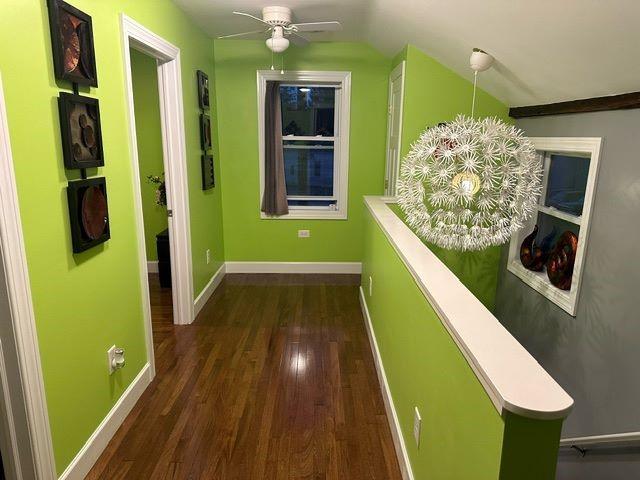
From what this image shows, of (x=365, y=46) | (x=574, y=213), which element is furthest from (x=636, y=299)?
(x=365, y=46)

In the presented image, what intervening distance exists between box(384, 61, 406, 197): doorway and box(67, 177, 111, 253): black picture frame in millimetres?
2519

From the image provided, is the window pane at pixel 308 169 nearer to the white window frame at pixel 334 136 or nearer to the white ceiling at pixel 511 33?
the white window frame at pixel 334 136

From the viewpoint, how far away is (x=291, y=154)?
15.7 feet

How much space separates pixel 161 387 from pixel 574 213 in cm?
284

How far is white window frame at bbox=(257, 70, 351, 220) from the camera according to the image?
14.4 ft

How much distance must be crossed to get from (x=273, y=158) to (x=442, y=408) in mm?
3552

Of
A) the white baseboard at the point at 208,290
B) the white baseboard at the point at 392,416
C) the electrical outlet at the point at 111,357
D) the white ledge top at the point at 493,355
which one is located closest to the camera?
the white ledge top at the point at 493,355

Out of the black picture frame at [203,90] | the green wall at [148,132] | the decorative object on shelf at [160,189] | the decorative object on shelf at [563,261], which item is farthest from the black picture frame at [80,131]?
the decorative object on shelf at [563,261]

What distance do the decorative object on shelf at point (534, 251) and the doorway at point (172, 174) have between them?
2639 millimetres

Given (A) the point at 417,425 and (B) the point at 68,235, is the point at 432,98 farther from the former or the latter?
(B) the point at 68,235

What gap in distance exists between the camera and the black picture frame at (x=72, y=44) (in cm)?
165

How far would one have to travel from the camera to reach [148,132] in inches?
177

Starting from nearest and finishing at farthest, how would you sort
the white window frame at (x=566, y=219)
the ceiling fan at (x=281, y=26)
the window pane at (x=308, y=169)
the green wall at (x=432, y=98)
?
the white window frame at (x=566, y=219) < the ceiling fan at (x=281, y=26) < the green wall at (x=432, y=98) < the window pane at (x=308, y=169)

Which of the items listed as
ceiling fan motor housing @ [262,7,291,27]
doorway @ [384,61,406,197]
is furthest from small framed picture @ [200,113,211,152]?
doorway @ [384,61,406,197]
